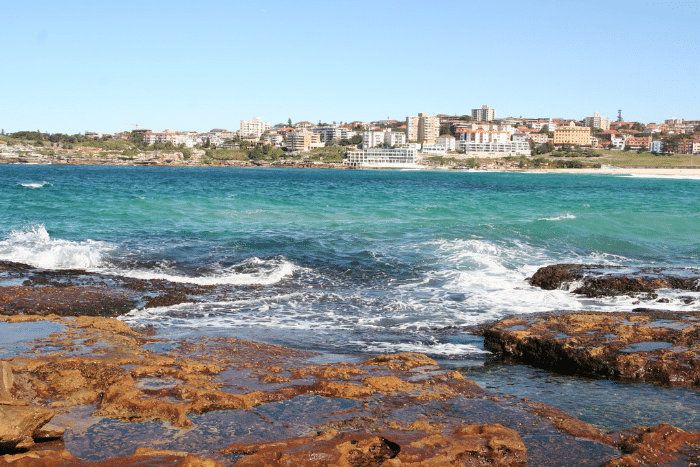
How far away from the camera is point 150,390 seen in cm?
530

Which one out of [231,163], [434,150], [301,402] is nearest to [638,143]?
[434,150]

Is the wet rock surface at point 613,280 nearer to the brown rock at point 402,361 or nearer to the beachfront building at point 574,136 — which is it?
the brown rock at point 402,361

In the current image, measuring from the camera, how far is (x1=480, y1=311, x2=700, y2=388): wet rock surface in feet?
20.9

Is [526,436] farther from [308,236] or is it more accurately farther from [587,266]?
[308,236]

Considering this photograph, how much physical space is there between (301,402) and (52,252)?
11.7 meters

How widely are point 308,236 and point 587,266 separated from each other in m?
9.73

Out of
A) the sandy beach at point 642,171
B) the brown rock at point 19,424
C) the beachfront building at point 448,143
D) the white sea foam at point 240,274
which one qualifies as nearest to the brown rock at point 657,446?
the brown rock at point 19,424

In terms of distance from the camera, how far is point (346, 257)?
15.7m

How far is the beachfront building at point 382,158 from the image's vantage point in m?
160

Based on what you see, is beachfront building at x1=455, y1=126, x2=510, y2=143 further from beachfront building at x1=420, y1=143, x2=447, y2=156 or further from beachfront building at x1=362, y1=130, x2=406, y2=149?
beachfront building at x1=362, y1=130, x2=406, y2=149

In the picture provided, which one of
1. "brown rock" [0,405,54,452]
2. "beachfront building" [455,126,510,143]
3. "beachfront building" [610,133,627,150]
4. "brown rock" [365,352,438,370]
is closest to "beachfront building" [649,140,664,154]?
"beachfront building" [610,133,627,150]

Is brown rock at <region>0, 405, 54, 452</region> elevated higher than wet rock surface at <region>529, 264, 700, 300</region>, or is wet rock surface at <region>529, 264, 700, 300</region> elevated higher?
brown rock at <region>0, 405, 54, 452</region>

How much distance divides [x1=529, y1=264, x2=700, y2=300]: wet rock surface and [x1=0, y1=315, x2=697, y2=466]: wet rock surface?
629 cm

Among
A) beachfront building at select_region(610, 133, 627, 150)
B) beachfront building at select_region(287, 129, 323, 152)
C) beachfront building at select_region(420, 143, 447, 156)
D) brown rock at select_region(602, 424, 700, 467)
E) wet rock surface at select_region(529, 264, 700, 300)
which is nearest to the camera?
brown rock at select_region(602, 424, 700, 467)
